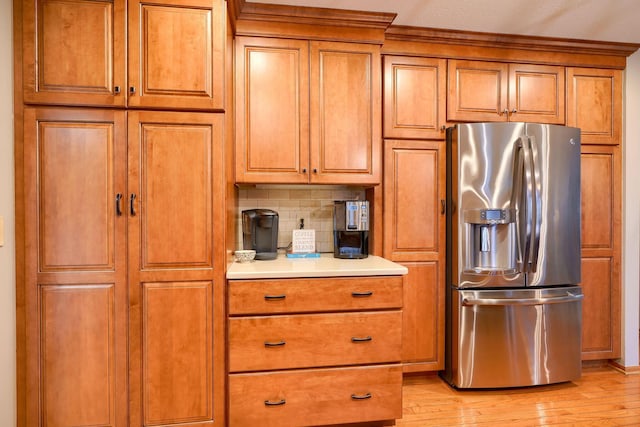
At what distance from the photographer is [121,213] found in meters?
1.77

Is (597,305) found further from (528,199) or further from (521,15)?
(521,15)

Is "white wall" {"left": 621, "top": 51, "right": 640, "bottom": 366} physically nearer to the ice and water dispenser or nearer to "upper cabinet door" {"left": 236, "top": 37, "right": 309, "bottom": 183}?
the ice and water dispenser

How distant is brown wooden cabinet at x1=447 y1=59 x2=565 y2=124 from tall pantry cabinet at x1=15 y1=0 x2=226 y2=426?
1634mm

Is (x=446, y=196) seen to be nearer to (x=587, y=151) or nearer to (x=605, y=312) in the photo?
(x=587, y=151)

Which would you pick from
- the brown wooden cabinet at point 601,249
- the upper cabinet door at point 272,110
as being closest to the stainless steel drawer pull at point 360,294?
the upper cabinet door at point 272,110

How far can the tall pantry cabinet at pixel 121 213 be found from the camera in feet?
→ 5.64

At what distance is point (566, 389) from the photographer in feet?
8.32

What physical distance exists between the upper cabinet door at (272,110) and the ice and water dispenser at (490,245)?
115 centimetres

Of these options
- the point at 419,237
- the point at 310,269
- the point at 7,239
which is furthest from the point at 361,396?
the point at 7,239

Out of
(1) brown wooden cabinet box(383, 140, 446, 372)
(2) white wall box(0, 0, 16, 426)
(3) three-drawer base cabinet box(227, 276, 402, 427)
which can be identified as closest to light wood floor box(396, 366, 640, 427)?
(1) brown wooden cabinet box(383, 140, 446, 372)

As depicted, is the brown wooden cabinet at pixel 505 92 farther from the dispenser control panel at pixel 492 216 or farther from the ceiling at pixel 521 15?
the dispenser control panel at pixel 492 216

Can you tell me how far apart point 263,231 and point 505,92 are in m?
1.97

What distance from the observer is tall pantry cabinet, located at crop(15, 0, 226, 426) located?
172cm

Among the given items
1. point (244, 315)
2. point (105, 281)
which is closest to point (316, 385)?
point (244, 315)
